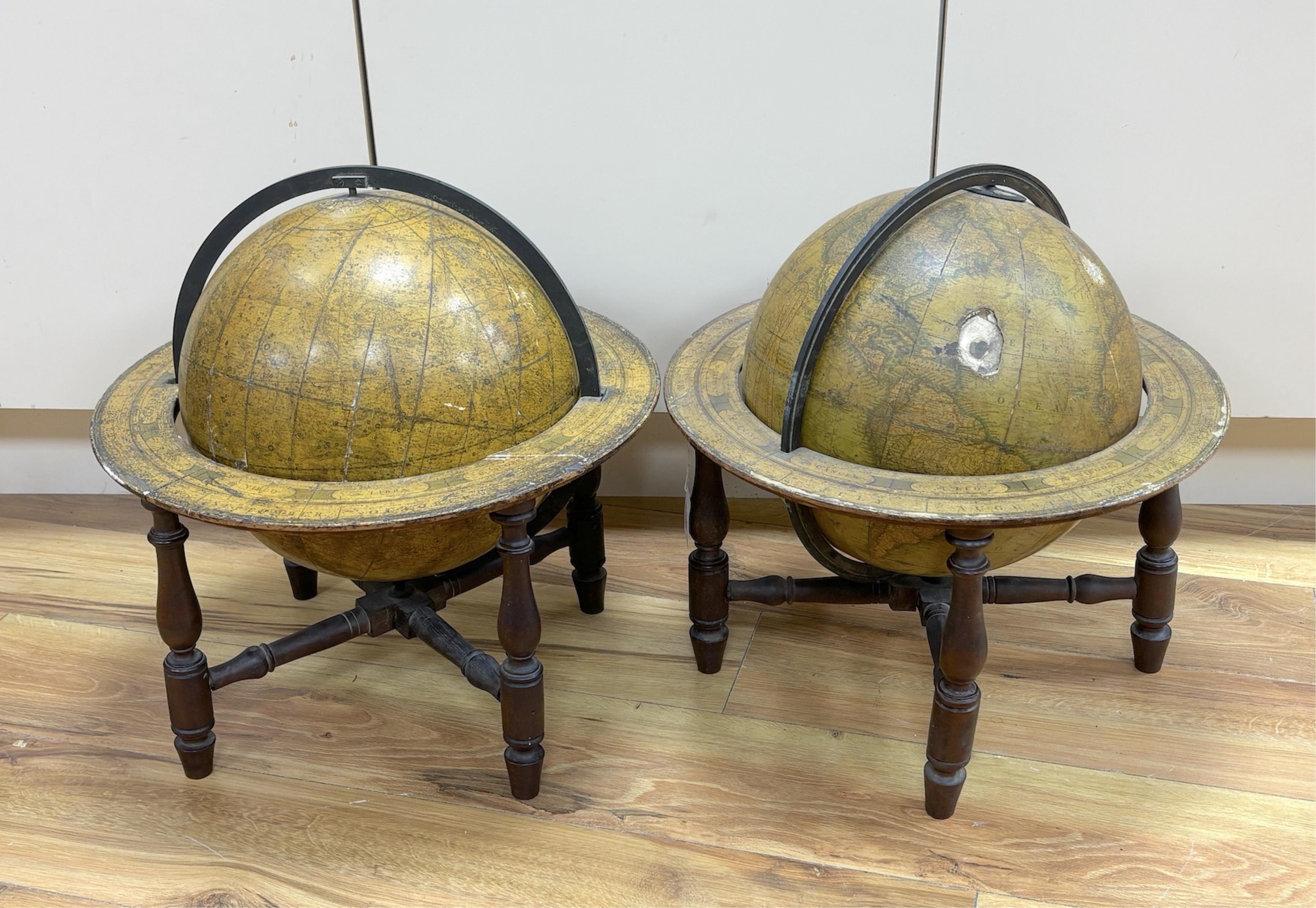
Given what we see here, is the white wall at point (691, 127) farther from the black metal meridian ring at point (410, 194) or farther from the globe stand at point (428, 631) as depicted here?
the globe stand at point (428, 631)

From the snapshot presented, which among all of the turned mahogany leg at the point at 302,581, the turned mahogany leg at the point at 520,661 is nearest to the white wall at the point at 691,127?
the turned mahogany leg at the point at 302,581

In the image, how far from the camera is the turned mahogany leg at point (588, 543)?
267 centimetres

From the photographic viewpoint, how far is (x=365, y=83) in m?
2.79

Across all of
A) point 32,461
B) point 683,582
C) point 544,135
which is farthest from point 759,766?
point 32,461

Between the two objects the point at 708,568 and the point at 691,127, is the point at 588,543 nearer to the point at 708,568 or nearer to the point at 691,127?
the point at 708,568

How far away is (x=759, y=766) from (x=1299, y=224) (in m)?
1.86

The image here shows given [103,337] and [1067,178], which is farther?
[103,337]

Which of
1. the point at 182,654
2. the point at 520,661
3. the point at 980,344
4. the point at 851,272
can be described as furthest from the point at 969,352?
the point at 182,654

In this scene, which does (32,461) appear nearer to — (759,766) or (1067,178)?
(759,766)

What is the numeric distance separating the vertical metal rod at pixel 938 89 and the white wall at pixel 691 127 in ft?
0.05

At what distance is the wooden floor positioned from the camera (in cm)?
212

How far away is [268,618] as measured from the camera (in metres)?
2.85

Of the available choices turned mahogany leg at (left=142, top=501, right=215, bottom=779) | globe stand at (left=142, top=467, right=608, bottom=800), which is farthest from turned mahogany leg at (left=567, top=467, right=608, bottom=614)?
turned mahogany leg at (left=142, top=501, right=215, bottom=779)

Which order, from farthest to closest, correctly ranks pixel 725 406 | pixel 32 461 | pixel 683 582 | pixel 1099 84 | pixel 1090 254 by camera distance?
pixel 32 461
pixel 683 582
pixel 1099 84
pixel 725 406
pixel 1090 254
